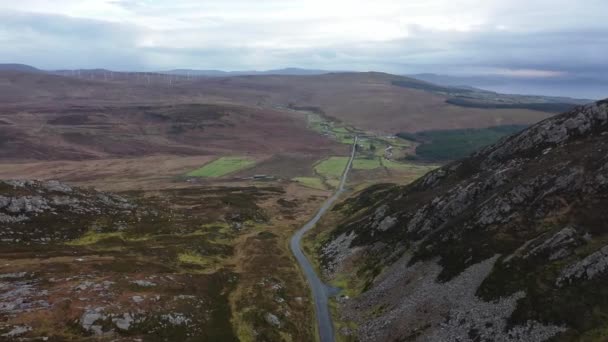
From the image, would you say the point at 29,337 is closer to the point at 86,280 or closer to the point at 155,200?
the point at 86,280

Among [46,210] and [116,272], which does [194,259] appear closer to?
[116,272]

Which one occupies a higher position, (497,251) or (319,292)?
(497,251)

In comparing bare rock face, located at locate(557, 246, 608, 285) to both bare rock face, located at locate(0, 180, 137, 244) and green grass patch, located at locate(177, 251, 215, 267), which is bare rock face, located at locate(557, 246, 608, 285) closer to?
green grass patch, located at locate(177, 251, 215, 267)

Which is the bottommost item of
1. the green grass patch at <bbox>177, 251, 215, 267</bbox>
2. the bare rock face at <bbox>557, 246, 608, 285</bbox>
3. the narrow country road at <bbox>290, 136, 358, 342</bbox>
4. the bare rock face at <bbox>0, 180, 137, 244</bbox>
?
the narrow country road at <bbox>290, 136, 358, 342</bbox>

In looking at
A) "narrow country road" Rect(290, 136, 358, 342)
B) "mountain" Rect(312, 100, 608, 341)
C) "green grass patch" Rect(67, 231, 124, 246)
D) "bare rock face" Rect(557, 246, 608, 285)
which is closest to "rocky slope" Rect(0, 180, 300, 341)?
"green grass patch" Rect(67, 231, 124, 246)

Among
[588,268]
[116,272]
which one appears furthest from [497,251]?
[116,272]

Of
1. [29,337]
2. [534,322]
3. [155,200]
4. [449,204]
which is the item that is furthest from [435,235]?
[155,200]

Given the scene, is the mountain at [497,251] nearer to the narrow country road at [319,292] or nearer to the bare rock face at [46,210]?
the narrow country road at [319,292]

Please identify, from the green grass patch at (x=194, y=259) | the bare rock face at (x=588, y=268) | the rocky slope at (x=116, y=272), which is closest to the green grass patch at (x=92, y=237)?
the rocky slope at (x=116, y=272)

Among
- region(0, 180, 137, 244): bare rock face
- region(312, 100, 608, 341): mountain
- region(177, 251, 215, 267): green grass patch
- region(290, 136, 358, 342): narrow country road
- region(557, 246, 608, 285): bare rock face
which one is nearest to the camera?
region(557, 246, 608, 285): bare rock face
